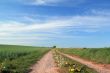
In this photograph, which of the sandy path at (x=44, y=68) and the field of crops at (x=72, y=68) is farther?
the sandy path at (x=44, y=68)

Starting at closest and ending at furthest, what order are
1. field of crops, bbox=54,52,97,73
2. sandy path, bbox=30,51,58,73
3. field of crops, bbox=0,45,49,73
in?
field of crops, bbox=54,52,97,73 → field of crops, bbox=0,45,49,73 → sandy path, bbox=30,51,58,73

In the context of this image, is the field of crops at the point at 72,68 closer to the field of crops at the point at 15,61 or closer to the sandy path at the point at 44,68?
the sandy path at the point at 44,68

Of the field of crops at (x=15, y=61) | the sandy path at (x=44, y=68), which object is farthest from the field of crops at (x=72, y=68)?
the field of crops at (x=15, y=61)

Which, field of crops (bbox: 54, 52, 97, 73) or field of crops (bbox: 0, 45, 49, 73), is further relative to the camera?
field of crops (bbox: 0, 45, 49, 73)

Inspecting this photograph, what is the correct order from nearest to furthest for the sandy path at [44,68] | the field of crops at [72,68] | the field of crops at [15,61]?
1. the field of crops at [72,68]
2. the field of crops at [15,61]
3. the sandy path at [44,68]

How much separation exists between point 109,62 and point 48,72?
1452 cm

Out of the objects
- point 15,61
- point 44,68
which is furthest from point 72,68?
point 15,61

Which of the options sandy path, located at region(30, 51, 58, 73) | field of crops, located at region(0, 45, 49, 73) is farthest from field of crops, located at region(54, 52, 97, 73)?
field of crops, located at region(0, 45, 49, 73)

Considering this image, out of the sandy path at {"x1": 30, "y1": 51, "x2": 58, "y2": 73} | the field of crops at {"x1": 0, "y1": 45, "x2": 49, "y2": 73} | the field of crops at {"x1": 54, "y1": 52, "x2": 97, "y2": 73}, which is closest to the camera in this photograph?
the field of crops at {"x1": 54, "y1": 52, "x2": 97, "y2": 73}

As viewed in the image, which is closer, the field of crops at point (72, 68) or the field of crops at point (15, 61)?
the field of crops at point (72, 68)

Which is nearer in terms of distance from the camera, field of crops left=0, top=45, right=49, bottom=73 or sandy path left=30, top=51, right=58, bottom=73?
field of crops left=0, top=45, right=49, bottom=73

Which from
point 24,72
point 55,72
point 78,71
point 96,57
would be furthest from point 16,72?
point 96,57

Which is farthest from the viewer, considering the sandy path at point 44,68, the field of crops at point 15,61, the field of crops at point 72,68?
the sandy path at point 44,68

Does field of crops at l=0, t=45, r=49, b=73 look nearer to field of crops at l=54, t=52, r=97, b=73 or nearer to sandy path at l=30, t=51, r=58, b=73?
sandy path at l=30, t=51, r=58, b=73
